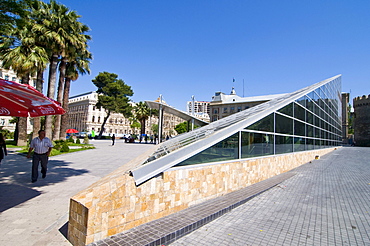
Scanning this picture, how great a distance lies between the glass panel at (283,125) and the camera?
30.3ft

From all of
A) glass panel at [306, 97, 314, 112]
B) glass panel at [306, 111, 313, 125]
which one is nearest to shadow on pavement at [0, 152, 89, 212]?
glass panel at [306, 111, 313, 125]

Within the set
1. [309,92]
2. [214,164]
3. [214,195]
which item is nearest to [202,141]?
[214,164]

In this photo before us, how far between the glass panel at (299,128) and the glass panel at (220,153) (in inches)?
264

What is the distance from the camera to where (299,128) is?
12180mm

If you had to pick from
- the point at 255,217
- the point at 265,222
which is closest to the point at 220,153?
the point at 255,217

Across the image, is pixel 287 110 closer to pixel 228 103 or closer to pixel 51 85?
pixel 51 85

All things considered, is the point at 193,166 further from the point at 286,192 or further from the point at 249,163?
the point at 286,192

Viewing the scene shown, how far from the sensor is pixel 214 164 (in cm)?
524

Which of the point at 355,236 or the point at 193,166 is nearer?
the point at 355,236

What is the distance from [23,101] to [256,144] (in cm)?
667

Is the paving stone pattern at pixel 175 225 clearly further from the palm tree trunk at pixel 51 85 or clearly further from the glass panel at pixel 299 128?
the palm tree trunk at pixel 51 85

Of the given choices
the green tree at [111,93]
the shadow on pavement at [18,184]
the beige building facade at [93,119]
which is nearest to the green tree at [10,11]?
the shadow on pavement at [18,184]

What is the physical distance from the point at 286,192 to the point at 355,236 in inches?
112

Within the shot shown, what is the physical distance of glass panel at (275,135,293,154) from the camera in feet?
30.1
